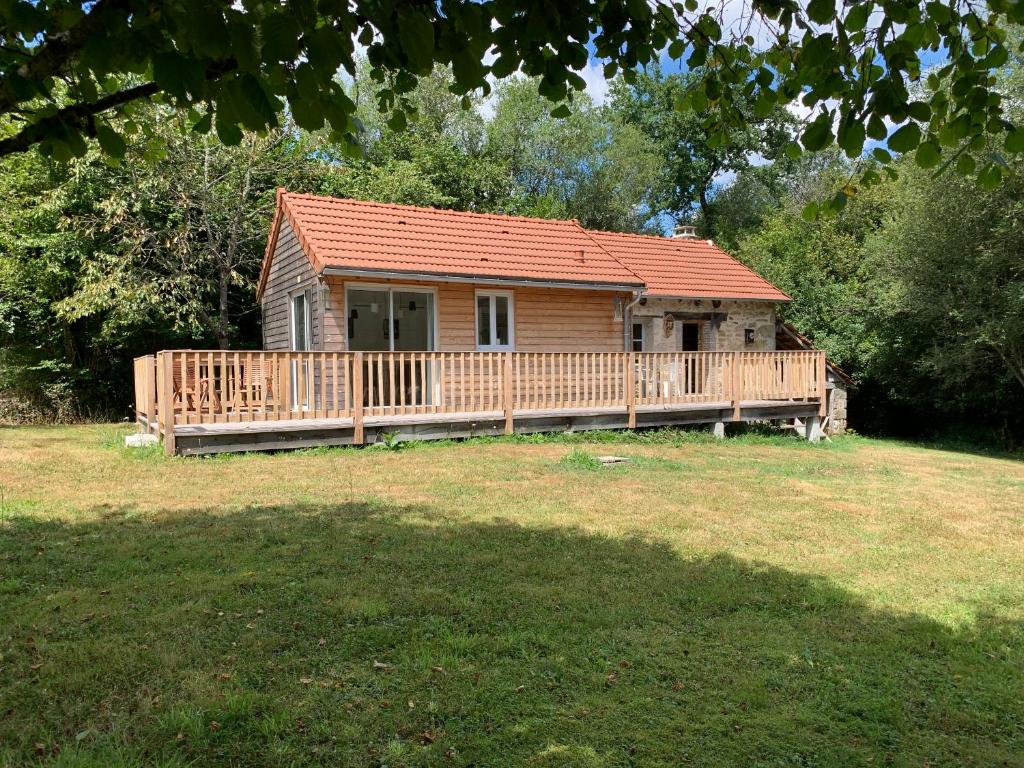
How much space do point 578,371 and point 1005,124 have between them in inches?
407

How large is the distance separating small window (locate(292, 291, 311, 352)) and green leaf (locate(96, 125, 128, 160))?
11375mm

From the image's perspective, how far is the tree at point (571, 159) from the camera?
107 feet

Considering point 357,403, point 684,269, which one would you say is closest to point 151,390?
point 357,403

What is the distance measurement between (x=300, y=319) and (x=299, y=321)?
0.23 ft

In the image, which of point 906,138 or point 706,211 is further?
point 706,211

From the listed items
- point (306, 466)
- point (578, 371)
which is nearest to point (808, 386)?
point (578, 371)

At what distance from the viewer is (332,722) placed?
9.42ft

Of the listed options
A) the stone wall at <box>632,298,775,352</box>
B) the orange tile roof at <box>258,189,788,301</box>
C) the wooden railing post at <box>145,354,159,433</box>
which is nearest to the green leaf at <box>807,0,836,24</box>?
the orange tile roof at <box>258,189,788,301</box>

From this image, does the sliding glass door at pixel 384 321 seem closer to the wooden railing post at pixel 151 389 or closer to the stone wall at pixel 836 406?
the wooden railing post at pixel 151 389

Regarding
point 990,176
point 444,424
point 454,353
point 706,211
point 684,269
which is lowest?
point 444,424

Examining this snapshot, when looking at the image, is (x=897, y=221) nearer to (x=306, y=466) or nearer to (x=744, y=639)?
(x=306, y=466)

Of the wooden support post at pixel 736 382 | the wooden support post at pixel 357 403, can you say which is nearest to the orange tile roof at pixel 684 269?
the wooden support post at pixel 736 382

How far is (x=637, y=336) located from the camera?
1758 centimetres

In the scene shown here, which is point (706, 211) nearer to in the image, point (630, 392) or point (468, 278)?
point (630, 392)
